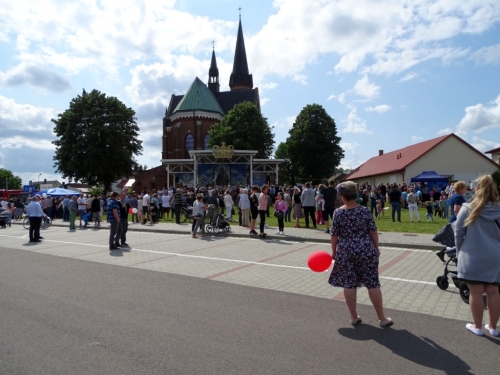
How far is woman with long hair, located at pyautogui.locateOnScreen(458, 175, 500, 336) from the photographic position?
14.6ft

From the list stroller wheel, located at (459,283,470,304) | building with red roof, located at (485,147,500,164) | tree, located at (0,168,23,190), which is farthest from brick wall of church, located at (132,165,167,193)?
tree, located at (0,168,23,190)

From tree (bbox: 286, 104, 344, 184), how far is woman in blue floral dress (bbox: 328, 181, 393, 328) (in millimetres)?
53700

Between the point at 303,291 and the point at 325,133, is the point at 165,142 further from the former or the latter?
the point at 303,291

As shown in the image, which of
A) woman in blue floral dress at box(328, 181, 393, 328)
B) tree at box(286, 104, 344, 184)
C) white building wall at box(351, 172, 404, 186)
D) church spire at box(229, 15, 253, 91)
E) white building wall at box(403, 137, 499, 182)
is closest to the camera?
woman in blue floral dress at box(328, 181, 393, 328)

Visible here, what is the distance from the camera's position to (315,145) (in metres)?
57.9

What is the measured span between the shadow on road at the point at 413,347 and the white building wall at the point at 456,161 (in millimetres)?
46170

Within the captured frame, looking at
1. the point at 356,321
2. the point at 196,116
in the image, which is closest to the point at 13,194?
the point at 196,116

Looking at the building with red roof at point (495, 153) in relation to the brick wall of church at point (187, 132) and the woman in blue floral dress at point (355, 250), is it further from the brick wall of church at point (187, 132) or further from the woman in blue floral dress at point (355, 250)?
the woman in blue floral dress at point (355, 250)

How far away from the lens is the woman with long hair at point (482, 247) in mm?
4441

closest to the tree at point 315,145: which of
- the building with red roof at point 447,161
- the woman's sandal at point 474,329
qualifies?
the building with red roof at point 447,161

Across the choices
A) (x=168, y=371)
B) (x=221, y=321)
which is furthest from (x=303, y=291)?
(x=168, y=371)

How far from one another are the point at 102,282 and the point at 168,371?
4481 millimetres

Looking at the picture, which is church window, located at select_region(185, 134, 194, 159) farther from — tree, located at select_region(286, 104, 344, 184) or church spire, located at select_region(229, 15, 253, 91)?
tree, located at select_region(286, 104, 344, 184)

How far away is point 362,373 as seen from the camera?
3766mm
